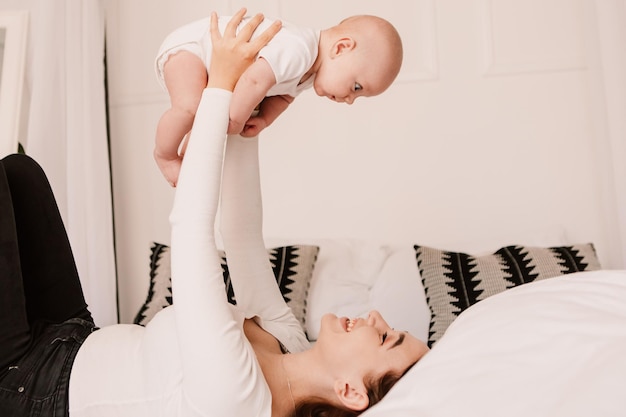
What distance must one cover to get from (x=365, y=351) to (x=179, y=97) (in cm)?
67

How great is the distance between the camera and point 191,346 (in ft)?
3.90

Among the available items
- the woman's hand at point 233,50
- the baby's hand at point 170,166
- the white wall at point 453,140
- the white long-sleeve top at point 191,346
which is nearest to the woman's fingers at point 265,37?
the woman's hand at point 233,50

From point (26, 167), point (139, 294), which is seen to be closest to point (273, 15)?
point (139, 294)

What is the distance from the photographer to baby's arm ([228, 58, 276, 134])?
1.35 metres

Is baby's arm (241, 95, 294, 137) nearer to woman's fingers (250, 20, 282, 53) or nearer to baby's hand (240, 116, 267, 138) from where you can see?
baby's hand (240, 116, 267, 138)

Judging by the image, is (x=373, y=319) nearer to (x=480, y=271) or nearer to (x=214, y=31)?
(x=214, y=31)

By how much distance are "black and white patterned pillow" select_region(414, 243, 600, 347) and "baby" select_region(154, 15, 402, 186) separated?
2.94 ft

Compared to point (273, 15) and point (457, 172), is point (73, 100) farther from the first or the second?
point (457, 172)

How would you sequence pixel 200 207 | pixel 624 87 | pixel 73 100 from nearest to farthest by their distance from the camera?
pixel 200 207 < pixel 624 87 < pixel 73 100

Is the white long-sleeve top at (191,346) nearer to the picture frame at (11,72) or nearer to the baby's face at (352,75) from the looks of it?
the baby's face at (352,75)

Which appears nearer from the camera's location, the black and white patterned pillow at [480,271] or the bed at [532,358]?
the bed at [532,358]

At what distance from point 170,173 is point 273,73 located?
353mm

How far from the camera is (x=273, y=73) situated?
1383mm

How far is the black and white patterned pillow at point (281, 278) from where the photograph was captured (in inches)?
90.8
